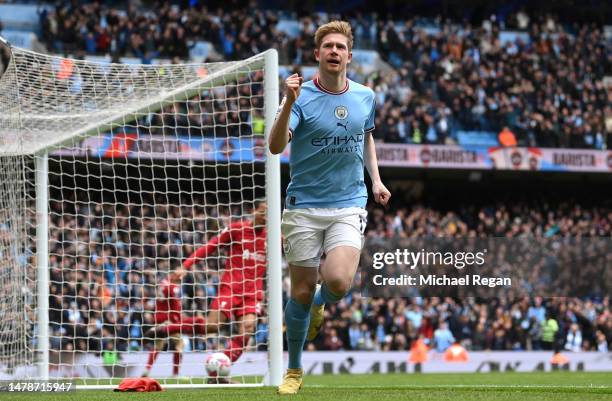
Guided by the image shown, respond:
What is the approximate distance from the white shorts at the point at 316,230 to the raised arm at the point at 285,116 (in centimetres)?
49

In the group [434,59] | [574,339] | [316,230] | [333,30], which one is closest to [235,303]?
[316,230]

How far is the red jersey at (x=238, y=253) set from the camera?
988 cm

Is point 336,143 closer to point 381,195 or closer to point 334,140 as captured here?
point 334,140

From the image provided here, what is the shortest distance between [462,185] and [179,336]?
68.5 feet

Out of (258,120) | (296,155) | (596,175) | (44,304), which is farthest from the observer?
(596,175)

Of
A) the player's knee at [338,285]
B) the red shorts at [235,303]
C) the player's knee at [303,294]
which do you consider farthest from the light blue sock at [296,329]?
the red shorts at [235,303]

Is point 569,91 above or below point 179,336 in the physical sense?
above

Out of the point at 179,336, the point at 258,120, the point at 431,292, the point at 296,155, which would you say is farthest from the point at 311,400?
the point at 258,120

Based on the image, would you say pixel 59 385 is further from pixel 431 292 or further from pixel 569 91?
pixel 569 91

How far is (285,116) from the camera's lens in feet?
19.8

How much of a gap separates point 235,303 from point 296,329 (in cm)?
340

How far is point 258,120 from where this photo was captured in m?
23.9

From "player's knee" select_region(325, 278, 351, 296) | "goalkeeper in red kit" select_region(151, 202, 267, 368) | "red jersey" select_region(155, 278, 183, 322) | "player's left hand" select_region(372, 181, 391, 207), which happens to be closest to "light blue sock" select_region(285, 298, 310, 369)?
"player's knee" select_region(325, 278, 351, 296)

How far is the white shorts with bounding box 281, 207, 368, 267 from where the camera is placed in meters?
6.54
